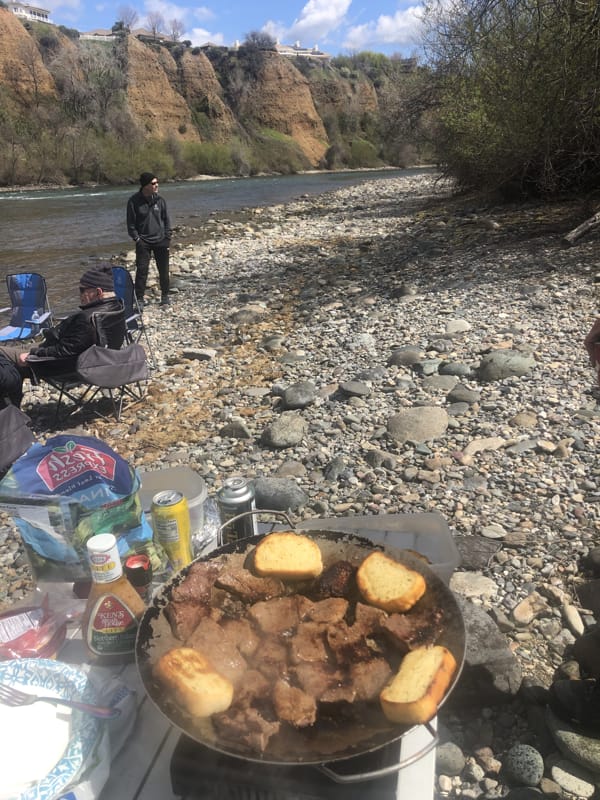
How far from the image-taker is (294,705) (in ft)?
4.76

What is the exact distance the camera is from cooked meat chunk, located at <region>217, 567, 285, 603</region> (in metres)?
1.84

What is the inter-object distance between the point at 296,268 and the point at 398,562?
11518 millimetres

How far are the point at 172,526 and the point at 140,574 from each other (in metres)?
0.27

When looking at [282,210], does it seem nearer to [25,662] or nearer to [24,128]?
[25,662]

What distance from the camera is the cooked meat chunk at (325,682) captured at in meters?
1.47

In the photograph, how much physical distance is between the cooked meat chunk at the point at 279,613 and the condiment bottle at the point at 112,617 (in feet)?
1.33

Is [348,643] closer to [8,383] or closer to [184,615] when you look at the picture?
[184,615]

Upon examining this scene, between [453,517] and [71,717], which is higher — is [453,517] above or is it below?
below

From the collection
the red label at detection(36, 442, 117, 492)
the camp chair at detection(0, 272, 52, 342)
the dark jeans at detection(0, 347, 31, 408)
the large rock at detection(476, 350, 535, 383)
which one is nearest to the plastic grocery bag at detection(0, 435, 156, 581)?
the red label at detection(36, 442, 117, 492)

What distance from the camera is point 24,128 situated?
57.2m

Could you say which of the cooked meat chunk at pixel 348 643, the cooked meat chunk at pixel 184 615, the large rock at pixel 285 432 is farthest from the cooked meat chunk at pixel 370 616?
the large rock at pixel 285 432

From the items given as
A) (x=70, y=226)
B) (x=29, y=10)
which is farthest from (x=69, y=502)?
(x=29, y=10)

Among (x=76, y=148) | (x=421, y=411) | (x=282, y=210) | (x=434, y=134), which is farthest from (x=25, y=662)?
(x=76, y=148)

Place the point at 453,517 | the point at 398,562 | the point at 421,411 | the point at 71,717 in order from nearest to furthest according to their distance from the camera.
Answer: the point at 71,717 → the point at 398,562 → the point at 453,517 → the point at 421,411
